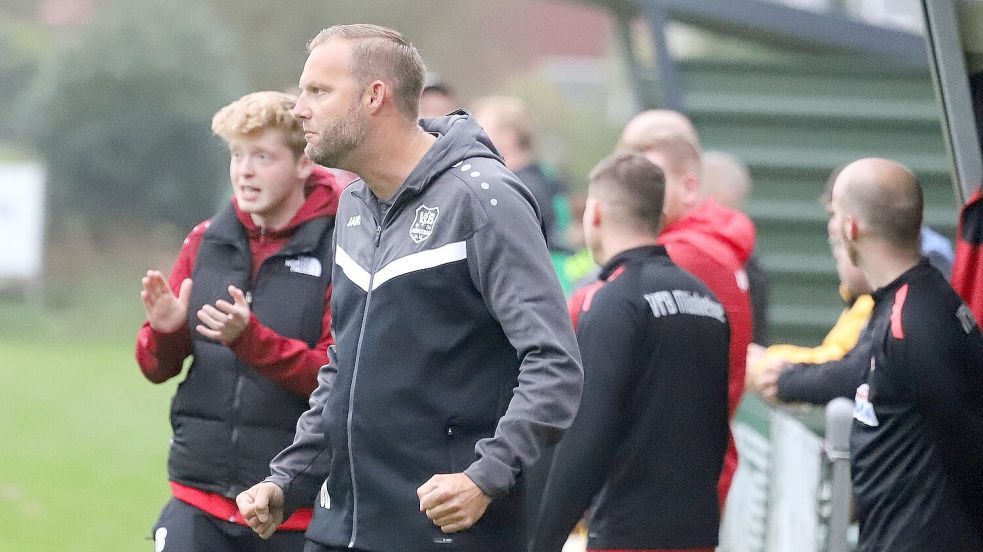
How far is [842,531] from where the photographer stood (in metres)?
6.20

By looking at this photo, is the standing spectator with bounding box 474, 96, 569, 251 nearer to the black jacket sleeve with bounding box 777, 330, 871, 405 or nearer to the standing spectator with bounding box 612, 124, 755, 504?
the standing spectator with bounding box 612, 124, 755, 504

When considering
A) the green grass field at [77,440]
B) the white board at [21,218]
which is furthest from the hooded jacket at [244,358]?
the white board at [21,218]

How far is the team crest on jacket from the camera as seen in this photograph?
4250 mm

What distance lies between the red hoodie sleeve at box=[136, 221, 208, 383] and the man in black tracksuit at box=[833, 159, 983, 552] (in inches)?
80.1

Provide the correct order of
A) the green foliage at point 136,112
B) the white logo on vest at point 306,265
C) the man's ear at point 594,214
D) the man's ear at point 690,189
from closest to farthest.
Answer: the white logo on vest at point 306,265
the man's ear at point 594,214
the man's ear at point 690,189
the green foliage at point 136,112

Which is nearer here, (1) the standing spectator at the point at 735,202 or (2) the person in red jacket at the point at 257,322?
(2) the person in red jacket at the point at 257,322

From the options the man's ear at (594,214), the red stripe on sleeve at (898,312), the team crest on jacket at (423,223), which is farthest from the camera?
the man's ear at (594,214)

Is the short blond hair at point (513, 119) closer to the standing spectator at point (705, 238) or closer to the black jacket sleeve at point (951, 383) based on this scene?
the standing spectator at point (705, 238)

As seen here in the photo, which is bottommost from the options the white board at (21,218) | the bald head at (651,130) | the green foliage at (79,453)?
the green foliage at (79,453)

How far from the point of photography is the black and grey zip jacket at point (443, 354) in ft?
13.6

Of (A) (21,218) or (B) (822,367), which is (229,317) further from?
(A) (21,218)

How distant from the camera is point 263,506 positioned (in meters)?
4.45

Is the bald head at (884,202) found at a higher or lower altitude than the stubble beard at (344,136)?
lower

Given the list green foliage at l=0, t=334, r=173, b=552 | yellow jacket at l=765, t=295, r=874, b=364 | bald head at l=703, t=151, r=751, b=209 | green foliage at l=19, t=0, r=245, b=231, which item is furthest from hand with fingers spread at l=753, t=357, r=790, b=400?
green foliage at l=19, t=0, r=245, b=231
